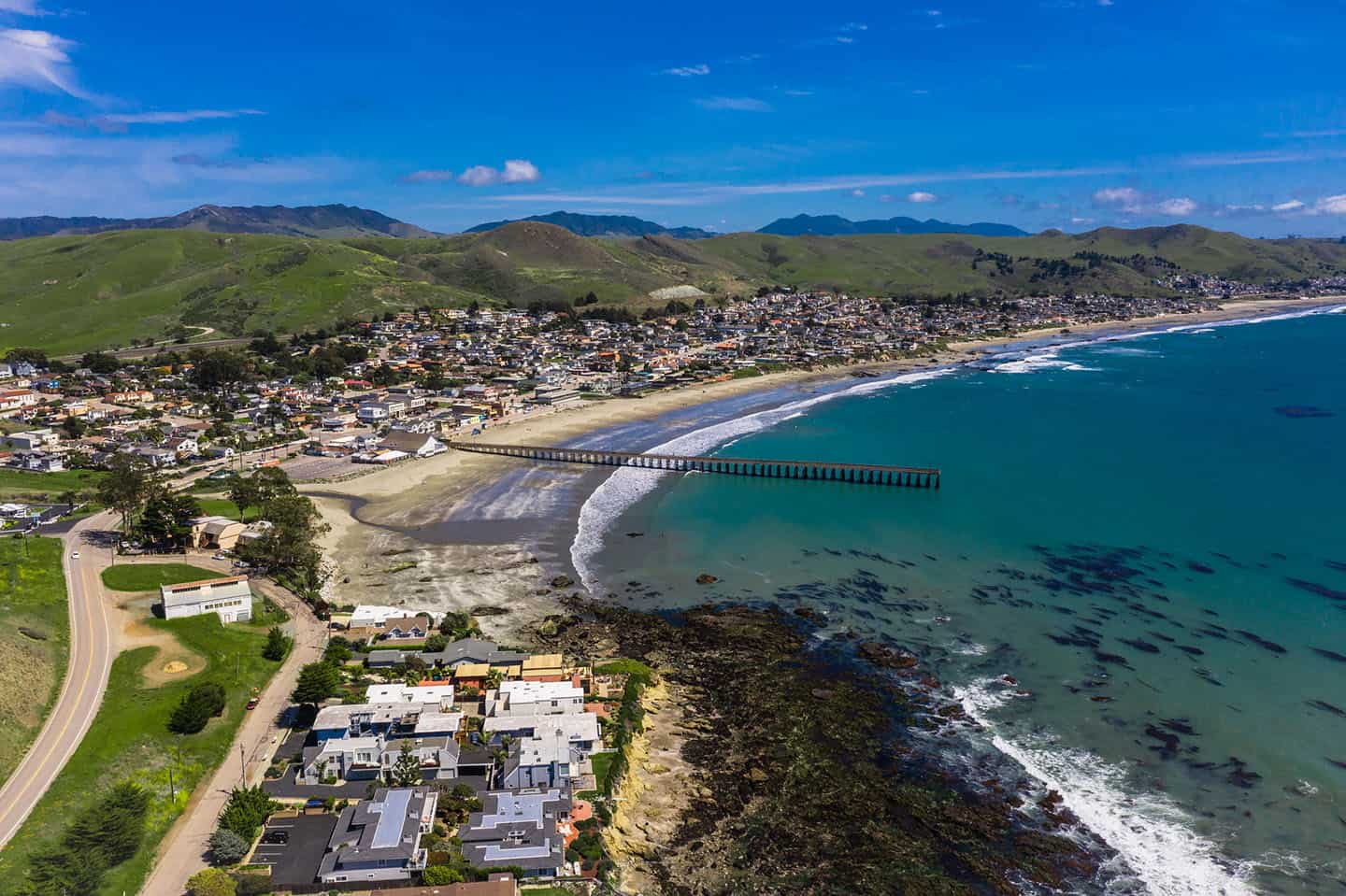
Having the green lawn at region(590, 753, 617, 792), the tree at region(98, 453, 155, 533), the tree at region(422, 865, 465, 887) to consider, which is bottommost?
the tree at region(422, 865, 465, 887)

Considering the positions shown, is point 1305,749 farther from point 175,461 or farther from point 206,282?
point 206,282

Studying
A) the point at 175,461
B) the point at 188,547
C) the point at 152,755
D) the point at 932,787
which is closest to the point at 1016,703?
the point at 932,787

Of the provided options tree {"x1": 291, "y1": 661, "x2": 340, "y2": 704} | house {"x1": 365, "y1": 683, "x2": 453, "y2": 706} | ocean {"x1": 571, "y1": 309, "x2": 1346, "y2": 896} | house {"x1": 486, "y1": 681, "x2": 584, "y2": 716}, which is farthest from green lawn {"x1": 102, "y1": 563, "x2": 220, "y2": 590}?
house {"x1": 486, "y1": 681, "x2": 584, "y2": 716}

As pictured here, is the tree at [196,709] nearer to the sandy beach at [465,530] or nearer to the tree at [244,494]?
the sandy beach at [465,530]

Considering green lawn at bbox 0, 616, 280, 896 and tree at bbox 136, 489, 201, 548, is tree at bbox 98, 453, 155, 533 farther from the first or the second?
green lawn at bbox 0, 616, 280, 896

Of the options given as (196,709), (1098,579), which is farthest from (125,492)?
(1098,579)

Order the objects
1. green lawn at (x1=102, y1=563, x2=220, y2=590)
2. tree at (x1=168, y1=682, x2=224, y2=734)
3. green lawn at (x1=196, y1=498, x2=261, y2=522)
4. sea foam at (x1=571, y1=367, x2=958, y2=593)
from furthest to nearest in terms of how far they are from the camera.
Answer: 1. green lawn at (x1=196, y1=498, x2=261, y2=522)
2. sea foam at (x1=571, y1=367, x2=958, y2=593)
3. green lawn at (x1=102, y1=563, x2=220, y2=590)
4. tree at (x1=168, y1=682, x2=224, y2=734)

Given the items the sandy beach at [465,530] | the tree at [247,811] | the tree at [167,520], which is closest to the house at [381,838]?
the tree at [247,811]
